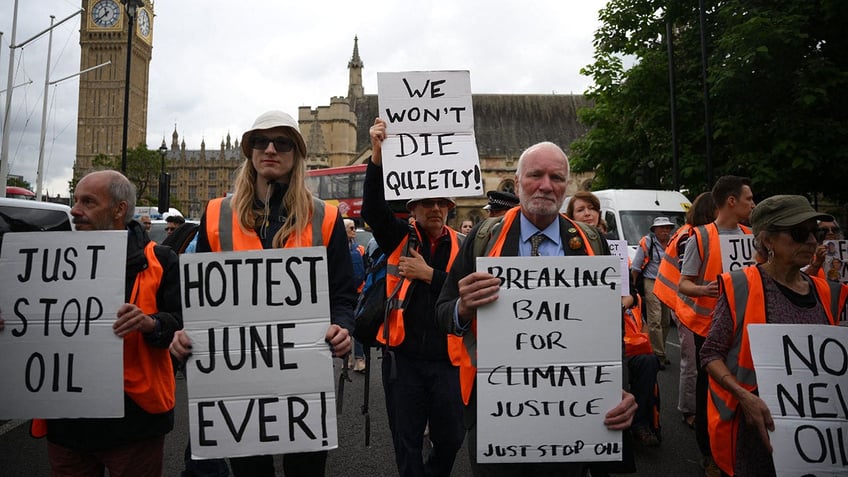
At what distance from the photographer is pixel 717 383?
261cm

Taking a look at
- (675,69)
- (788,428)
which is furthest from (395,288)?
(675,69)

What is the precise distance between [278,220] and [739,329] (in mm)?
2167

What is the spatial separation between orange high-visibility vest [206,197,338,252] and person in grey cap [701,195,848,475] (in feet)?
6.22

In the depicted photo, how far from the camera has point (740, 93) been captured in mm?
13070

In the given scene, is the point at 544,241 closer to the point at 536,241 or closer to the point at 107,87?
the point at 536,241

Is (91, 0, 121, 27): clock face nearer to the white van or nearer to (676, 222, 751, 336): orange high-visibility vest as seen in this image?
the white van

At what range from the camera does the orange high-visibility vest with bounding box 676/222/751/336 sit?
13.5 ft

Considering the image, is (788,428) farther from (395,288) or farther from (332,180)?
(332,180)

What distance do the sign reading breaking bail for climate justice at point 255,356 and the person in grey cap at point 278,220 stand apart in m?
0.21

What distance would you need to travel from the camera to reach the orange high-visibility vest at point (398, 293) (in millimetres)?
3314

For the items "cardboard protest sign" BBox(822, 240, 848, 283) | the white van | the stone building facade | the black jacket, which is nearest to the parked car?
the black jacket

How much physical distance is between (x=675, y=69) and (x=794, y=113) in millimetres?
4934

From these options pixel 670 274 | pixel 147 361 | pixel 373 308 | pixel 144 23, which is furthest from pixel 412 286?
pixel 144 23

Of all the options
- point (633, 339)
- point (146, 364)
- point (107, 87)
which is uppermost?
point (107, 87)
